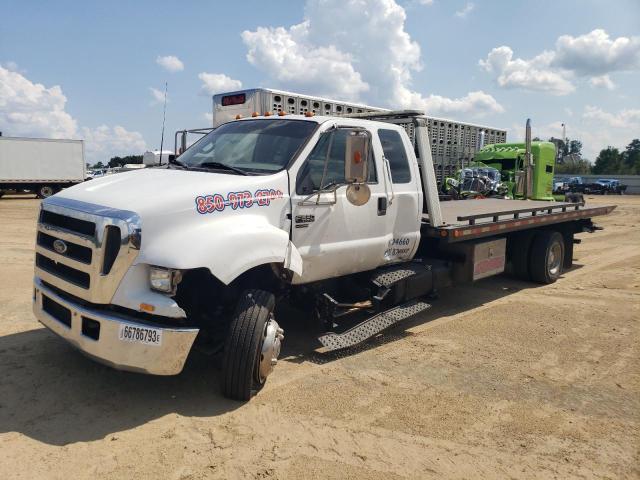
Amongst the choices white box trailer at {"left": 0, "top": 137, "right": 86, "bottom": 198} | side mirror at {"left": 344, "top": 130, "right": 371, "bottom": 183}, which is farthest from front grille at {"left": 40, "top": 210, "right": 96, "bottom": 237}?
white box trailer at {"left": 0, "top": 137, "right": 86, "bottom": 198}

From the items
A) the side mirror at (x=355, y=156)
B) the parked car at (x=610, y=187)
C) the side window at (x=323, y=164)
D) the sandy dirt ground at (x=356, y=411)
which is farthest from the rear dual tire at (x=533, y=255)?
the parked car at (x=610, y=187)

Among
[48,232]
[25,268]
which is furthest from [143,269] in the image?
[25,268]

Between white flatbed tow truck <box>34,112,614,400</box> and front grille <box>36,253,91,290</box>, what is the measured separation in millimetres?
16

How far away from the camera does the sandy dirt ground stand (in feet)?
11.0

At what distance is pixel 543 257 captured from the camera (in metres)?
8.56

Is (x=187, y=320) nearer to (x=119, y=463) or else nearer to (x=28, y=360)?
(x=119, y=463)

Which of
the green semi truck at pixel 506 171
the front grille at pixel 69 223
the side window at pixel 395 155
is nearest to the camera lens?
the front grille at pixel 69 223

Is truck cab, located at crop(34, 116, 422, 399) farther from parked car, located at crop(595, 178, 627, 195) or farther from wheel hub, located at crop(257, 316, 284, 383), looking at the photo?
parked car, located at crop(595, 178, 627, 195)

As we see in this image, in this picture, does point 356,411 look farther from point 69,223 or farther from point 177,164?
point 177,164

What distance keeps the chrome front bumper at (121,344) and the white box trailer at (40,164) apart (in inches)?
1074

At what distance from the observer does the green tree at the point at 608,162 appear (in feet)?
283

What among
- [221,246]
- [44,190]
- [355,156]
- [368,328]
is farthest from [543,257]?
[44,190]

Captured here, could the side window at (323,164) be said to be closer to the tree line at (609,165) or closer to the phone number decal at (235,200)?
the phone number decal at (235,200)

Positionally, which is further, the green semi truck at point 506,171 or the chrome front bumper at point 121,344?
the green semi truck at point 506,171
